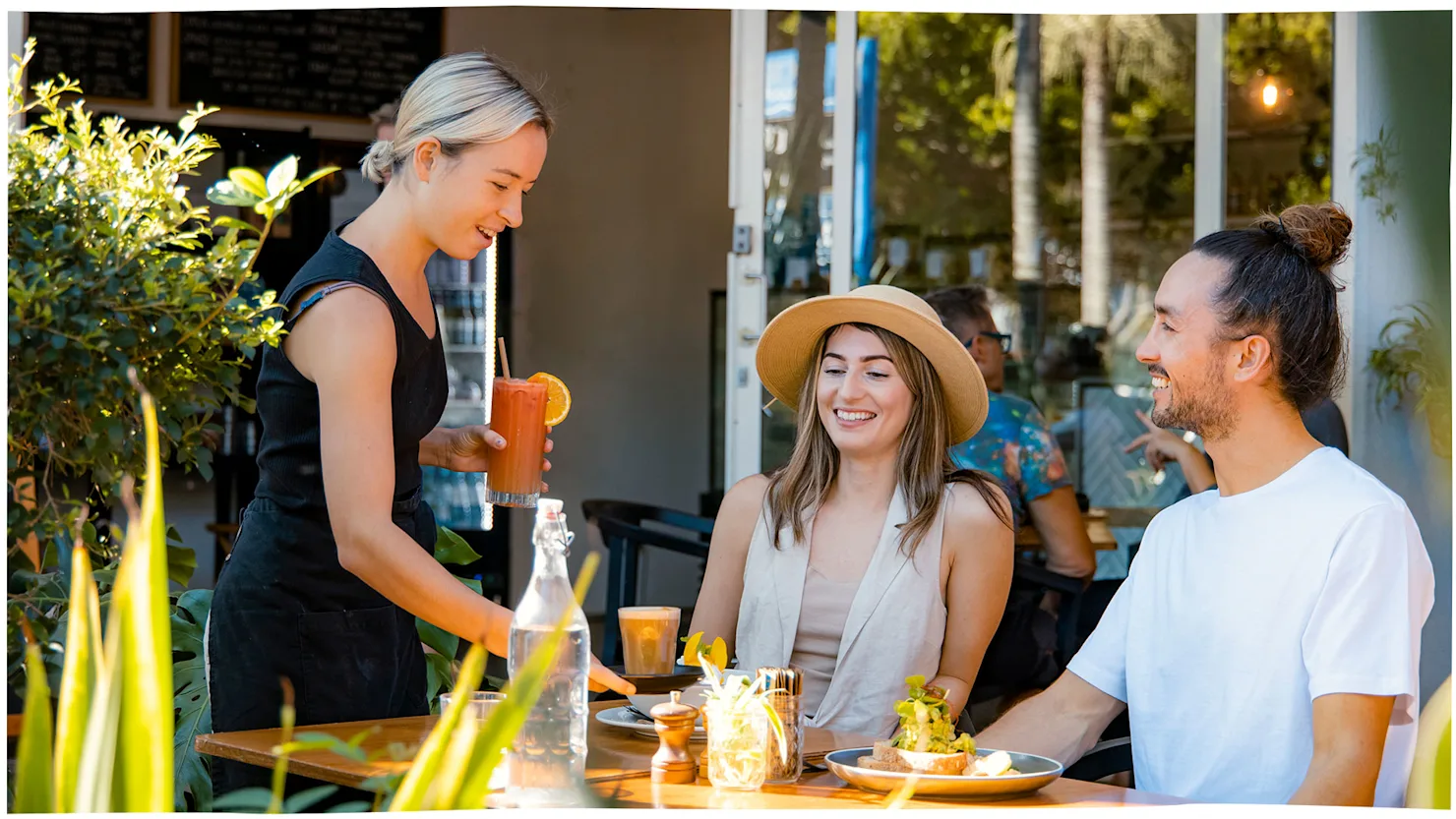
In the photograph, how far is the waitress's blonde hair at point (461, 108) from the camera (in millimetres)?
1918

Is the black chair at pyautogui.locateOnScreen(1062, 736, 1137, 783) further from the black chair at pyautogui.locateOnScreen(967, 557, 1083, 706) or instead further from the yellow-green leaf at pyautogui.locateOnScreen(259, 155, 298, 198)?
the yellow-green leaf at pyautogui.locateOnScreen(259, 155, 298, 198)

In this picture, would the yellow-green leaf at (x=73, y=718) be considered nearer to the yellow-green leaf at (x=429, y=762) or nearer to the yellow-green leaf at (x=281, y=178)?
the yellow-green leaf at (x=429, y=762)

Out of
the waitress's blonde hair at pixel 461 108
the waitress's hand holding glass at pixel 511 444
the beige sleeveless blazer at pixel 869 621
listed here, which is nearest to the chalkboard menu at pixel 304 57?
the waitress's hand holding glass at pixel 511 444

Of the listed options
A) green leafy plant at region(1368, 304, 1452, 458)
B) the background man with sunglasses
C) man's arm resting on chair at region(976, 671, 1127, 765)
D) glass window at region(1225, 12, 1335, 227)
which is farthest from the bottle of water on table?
glass window at region(1225, 12, 1335, 227)

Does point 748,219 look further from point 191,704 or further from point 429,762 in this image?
point 429,762

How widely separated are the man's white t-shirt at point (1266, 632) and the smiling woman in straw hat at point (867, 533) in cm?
49

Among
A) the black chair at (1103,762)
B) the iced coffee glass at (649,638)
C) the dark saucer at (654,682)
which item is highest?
the iced coffee glass at (649,638)

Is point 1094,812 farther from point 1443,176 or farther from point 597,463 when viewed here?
point 597,463

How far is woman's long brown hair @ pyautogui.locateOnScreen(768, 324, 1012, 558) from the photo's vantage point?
2666 millimetres

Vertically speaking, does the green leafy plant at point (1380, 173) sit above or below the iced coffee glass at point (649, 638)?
above

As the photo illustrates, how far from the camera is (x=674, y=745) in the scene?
5.40 feet

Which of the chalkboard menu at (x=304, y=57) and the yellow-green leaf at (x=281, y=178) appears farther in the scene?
the chalkboard menu at (x=304, y=57)

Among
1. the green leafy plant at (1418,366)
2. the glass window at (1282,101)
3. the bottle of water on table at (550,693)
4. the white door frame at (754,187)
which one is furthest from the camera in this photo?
the glass window at (1282,101)

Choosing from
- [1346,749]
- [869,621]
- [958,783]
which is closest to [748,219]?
[869,621]
